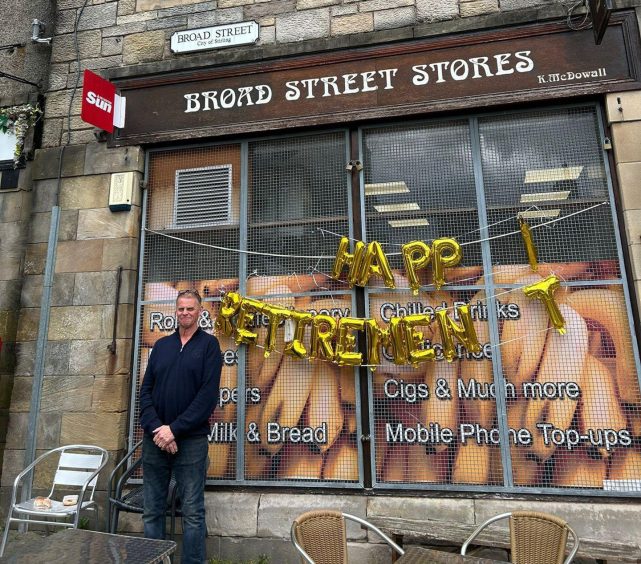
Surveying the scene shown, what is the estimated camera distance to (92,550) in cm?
224

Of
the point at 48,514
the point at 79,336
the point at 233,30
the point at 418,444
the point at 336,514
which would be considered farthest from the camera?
the point at 233,30

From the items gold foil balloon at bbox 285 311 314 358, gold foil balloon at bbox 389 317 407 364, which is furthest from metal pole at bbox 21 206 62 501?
gold foil balloon at bbox 389 317 407 364

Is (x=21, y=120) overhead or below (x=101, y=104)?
overhead

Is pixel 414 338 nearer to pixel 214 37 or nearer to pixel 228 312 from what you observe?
pixel 228 312

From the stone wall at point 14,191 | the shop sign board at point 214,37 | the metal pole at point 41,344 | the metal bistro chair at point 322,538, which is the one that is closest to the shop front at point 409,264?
the shop sign board at point 214,37

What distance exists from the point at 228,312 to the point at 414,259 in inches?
70.2

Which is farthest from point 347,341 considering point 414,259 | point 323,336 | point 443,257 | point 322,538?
point 322,538

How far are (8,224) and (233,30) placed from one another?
10.5 feet

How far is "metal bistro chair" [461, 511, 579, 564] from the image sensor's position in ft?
8.56

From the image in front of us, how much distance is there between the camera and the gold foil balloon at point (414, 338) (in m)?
4.15

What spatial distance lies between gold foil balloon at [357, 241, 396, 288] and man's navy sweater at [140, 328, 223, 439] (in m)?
1.53

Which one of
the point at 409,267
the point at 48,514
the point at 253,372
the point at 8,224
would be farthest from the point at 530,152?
the point at 8,224

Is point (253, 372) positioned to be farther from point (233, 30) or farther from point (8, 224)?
point (233, 30)

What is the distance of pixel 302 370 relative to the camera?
445 centimetres
